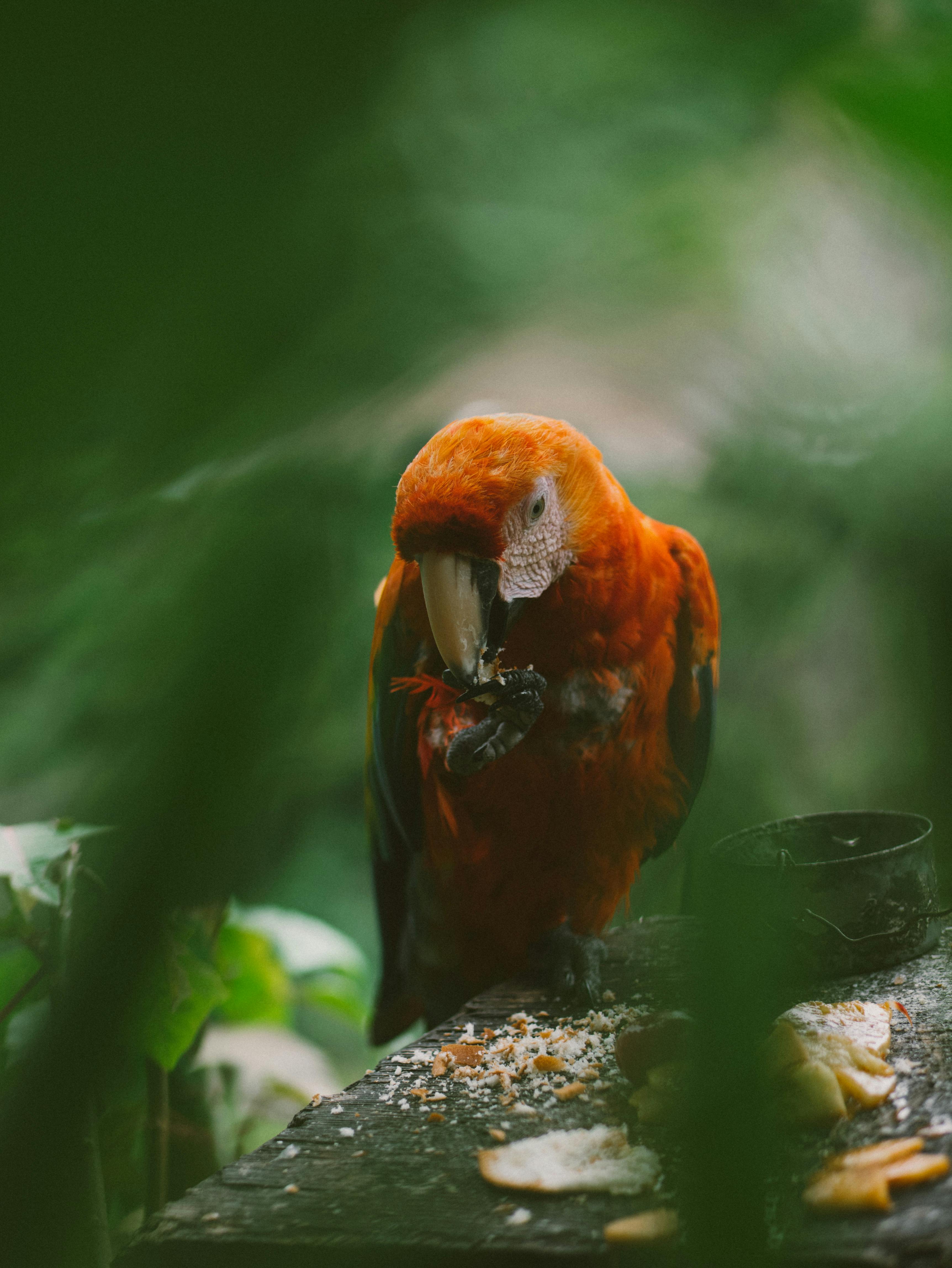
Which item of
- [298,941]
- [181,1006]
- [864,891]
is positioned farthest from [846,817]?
[298,941]

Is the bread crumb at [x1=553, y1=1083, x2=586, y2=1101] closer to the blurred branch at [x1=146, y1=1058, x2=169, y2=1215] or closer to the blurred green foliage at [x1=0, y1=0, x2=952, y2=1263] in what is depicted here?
the blurred green foliage at [x1=0, y1=0, x2=952, y2=1263]

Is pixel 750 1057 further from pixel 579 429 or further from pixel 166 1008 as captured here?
pixel 166 1008

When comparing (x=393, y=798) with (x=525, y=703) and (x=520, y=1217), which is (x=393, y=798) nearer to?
(x=525, y=703)

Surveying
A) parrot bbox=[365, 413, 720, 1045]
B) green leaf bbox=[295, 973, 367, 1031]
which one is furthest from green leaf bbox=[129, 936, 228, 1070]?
green leaf bbox=[295, 973, 367, 1031]

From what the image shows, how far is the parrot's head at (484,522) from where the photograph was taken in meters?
0.51

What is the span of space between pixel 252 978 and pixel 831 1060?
0.82m

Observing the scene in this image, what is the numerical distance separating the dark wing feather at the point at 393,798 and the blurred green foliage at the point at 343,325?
0.40 m

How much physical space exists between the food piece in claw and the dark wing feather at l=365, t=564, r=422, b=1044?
36 cm

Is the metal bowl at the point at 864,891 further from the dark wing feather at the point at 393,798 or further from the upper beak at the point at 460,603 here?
the dark wing feather at the point at 393,798

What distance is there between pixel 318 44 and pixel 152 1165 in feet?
3.02

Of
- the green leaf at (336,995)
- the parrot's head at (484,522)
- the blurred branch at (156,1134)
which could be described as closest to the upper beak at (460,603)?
the parrot's head at (484,522)

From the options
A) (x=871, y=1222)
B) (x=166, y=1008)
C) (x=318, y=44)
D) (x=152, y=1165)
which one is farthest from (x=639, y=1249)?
(x=152, y=1165)

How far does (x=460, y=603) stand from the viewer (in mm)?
532

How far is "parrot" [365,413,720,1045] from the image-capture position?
54 cm
